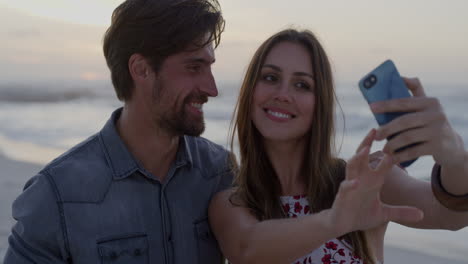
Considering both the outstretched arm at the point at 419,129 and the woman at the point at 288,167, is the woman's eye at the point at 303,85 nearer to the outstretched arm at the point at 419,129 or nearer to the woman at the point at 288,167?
the woman at the point at 288,167

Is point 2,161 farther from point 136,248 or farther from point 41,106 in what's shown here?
point 41,106

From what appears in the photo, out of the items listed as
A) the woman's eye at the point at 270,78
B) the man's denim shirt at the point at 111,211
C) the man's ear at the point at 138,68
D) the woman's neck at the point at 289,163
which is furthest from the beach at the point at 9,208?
the woman's eye at the point at 270,78

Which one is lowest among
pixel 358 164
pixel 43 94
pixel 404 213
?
pixel 43 94

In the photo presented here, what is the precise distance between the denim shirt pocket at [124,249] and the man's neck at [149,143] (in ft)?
1.21

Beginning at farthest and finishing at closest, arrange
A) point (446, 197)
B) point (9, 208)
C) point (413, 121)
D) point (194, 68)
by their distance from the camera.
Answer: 1. point (9, 208)
2. point (194, 68)
3. point (446, 197)
4. point (413, 121)

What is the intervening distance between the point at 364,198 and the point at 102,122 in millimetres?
15342

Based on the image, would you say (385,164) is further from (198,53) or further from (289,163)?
(198,53)

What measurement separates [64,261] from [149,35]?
1.38 meters

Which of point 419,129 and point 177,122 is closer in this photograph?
point 419,129

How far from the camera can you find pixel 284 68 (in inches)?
127

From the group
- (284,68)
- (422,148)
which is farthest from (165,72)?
(422,148)

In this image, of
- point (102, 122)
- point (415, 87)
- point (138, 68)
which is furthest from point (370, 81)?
point (102, 122)

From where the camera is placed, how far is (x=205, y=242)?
339 cm

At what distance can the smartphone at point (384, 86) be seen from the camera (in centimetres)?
203
